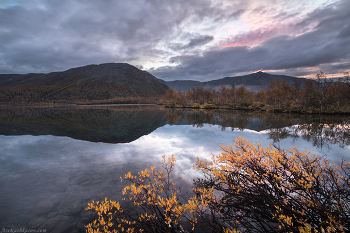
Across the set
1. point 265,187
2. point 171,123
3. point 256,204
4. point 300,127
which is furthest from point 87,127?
point 300,127

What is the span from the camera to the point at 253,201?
489 cm

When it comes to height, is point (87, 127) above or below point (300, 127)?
above

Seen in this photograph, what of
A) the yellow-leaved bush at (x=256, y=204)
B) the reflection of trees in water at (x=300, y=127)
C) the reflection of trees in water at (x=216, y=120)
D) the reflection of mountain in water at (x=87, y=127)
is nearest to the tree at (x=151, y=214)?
the yellow-leaved bush at (x=256, y=204)

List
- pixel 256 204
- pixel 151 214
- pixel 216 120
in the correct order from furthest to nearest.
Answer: pixel 216 120 → pixel 256 204 → pixel 151 214

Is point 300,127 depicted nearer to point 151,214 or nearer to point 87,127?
point 151,214

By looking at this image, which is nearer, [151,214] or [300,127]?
[151,214]

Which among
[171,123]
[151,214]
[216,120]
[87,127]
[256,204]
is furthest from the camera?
[216,120]

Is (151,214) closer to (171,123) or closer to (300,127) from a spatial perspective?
(171,123)

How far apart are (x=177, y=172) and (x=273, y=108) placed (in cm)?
6761

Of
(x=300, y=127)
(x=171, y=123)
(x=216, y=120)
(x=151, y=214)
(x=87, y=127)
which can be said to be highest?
(x=151, y=214)

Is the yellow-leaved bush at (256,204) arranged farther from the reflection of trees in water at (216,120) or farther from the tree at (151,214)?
the reflection of trees in water at (216,120)

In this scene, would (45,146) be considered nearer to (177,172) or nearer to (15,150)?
(15,150)

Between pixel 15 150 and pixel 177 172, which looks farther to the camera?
pixel 15 150

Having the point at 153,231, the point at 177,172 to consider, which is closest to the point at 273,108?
the point at 177,172
